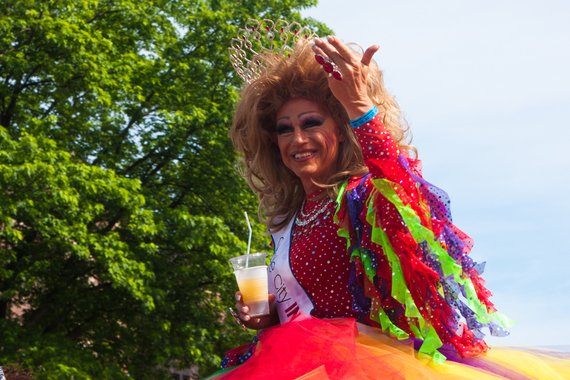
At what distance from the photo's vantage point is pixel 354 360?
5.69 ft

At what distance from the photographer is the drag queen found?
6.06ft

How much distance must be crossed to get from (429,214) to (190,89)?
10958mm

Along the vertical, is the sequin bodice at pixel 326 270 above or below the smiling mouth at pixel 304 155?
below

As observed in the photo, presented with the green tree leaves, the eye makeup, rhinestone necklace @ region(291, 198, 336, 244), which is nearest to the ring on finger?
the eye makeup

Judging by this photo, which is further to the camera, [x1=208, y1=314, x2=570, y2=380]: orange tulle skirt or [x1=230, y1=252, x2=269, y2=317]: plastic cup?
[x1=230, y1=252, x2=269, y2=317]: plastic cup

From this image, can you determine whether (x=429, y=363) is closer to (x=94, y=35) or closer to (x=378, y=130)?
(x=378, y=130)

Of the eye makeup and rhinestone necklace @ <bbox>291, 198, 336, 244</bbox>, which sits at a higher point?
the eye makeup

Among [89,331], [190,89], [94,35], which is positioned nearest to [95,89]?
[94,35]

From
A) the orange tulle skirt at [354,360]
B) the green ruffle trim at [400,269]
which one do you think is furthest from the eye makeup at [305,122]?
the orange tulle skirt at [354,360]

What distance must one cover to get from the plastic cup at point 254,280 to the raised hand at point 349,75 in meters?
0.85

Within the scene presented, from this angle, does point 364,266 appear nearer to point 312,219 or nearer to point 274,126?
point 312,219

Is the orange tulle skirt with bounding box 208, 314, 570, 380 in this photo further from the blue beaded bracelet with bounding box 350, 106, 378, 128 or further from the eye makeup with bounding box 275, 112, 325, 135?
the eye makeup with bounding box 275, 112, 325, 135

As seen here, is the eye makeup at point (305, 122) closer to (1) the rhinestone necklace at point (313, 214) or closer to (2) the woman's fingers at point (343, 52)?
(1) the rhinestone necklace at point (313, 214)

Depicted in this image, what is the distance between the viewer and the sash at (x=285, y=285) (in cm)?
233
